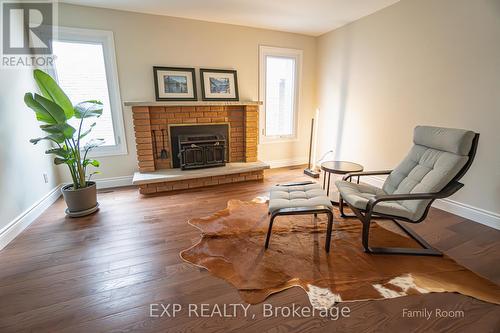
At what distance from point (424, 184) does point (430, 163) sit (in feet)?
0.91

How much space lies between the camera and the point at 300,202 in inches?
80.3

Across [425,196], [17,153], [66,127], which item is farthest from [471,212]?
[17,153]

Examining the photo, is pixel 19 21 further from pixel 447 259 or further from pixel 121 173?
pixel 447 259

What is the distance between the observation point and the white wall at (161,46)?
3223 millimetres

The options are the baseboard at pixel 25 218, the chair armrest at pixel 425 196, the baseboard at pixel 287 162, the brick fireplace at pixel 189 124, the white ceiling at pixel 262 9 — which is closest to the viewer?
the chair armrest at pixel 425 196

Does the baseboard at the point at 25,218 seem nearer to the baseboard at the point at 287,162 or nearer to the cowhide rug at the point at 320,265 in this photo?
the cowhide rug at the point at 320,265

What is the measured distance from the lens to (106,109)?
11.2 feet

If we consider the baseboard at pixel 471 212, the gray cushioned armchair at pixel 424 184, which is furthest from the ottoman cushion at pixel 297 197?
the baseboard at pixel 471 212

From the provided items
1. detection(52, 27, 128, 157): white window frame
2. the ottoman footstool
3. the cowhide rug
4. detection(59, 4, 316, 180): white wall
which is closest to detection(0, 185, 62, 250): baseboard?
detection(59, 4, 316, 180): white wall

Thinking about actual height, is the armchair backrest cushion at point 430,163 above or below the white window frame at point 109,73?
below

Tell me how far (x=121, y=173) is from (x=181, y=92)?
5.29ft

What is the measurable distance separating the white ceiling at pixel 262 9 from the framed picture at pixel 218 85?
0.78 meters

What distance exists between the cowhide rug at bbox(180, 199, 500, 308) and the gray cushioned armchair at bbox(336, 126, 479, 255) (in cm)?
17

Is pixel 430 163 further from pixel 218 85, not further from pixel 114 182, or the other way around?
pixel 114 182
